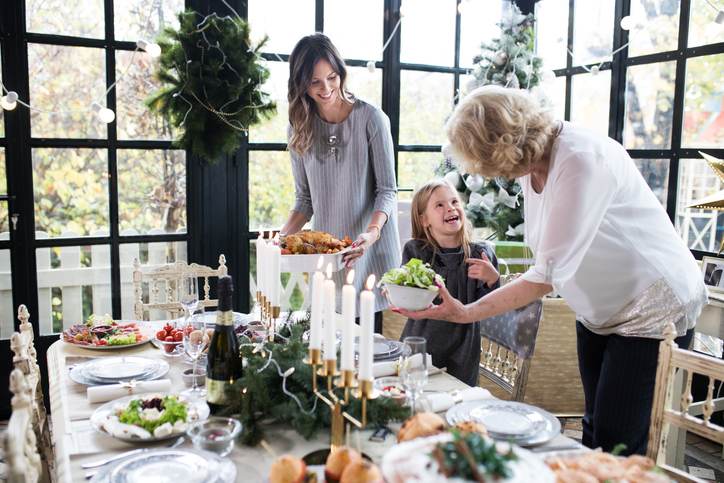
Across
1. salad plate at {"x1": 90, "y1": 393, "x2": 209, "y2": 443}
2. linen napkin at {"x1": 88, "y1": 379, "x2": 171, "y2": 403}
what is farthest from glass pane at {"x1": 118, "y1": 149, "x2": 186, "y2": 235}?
salad plate at {"x1": 90, "y1": 393, "x2": 209, "y2": 443}

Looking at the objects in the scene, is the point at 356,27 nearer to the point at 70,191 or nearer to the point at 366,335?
the point at 70,191

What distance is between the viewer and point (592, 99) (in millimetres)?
3791

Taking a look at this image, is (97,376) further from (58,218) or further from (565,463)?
(58,218)

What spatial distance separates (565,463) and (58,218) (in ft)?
9.61

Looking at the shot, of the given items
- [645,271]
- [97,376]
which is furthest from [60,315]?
[645,271]

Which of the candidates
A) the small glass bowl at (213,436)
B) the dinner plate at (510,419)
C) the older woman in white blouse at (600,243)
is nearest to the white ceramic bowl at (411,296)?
the older woman in white blouse at (600,243)

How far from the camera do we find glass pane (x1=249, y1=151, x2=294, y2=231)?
12.0ft

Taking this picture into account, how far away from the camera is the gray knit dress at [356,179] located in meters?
2.60

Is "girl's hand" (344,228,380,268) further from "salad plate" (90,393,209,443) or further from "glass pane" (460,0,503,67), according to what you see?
"glass pane" (460,0,503,67)

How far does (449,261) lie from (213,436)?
1393 millimetres

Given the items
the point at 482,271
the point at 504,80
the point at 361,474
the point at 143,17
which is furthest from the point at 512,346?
the point at 143,17

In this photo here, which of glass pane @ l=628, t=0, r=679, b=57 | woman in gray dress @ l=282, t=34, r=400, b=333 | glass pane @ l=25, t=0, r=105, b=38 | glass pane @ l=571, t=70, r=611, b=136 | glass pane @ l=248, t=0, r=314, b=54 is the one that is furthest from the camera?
glass pane @ l=571, t=70, r=611, b=136

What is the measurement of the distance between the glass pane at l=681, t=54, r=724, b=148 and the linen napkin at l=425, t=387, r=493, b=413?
2.19m

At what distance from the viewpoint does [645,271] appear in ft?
5.59
